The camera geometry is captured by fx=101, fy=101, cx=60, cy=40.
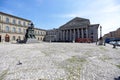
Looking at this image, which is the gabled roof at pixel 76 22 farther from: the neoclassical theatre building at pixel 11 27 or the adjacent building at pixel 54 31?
the neoclassical theatre building at pixel 11 27

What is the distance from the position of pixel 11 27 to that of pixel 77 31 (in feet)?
129

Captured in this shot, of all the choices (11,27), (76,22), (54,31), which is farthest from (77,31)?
(11,27)

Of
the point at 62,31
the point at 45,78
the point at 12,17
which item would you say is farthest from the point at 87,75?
the point at 62,31

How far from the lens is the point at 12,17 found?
49594 mm

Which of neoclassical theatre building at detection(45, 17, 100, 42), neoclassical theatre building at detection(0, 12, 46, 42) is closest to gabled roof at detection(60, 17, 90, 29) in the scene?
neoclassical theatre building at detection(45, 17, 100, 42)

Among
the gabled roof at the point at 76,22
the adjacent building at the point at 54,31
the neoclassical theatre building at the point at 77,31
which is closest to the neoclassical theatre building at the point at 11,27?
the adjacent building at the point at 54,31

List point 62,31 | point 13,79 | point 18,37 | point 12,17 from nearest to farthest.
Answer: point 13,79, point 12,17, point 18,37, point 62,31

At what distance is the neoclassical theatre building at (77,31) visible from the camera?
62094mm

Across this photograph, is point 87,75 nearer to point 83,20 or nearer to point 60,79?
point 60,79

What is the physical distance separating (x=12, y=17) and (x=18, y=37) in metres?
10.6

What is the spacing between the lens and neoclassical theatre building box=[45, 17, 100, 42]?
62.1 metres

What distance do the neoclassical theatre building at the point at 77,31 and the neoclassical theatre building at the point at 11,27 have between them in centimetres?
2652

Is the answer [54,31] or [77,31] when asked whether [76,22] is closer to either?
[77,31]

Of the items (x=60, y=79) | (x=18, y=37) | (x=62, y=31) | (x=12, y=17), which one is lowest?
(x=60, y=79)
